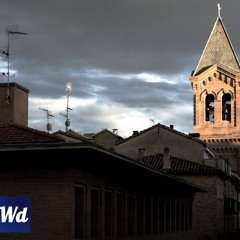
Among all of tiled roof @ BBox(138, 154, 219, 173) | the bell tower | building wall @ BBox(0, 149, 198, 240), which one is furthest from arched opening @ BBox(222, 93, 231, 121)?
building wall @ BBox(0, 149, 198, 240)

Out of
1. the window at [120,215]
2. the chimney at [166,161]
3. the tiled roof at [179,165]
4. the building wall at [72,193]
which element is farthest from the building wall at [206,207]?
the window at [120,215]

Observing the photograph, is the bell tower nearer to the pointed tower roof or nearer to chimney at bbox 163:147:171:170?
the pointed tower roof

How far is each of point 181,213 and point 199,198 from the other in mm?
14263

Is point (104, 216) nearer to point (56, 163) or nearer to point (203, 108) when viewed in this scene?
point (56, 163)

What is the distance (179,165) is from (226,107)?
49775 millimetres

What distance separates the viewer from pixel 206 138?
351ft

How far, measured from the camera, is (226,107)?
111 metres

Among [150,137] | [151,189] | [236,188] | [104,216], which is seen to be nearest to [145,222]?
[151,189]

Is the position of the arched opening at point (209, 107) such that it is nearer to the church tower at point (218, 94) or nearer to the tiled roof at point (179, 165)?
the church tower at point (218, 94)

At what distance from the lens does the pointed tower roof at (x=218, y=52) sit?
4281 inches

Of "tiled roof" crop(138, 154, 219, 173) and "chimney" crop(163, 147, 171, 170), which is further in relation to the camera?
"tiled roof" crop(138, 154, 219, 173)

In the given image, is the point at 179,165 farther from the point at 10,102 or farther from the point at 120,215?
the point at 10,102

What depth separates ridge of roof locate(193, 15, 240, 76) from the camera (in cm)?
10875

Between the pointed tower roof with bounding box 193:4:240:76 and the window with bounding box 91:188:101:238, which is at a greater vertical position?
the pointed tower roof with bounding box 193:4:240:76
